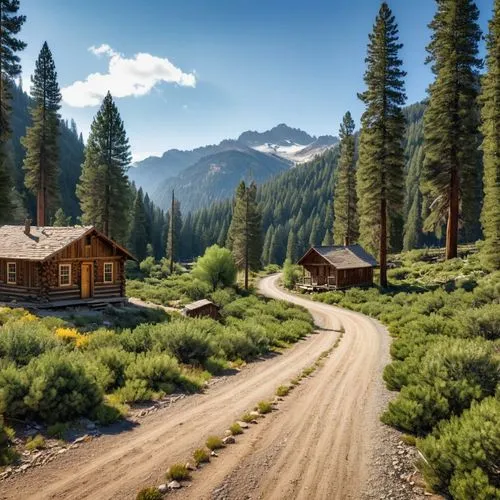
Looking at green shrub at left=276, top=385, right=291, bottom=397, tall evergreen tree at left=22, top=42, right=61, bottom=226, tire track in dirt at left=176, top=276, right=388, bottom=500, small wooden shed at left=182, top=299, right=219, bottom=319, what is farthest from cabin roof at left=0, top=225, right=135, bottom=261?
tire track in dirt at left=176, top=276, right=388, bottom=500

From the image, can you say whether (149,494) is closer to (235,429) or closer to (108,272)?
(235,429)

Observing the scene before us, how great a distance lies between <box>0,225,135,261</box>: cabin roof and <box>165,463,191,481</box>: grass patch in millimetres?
20585

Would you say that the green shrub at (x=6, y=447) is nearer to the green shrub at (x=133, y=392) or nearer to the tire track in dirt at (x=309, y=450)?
the green shrub at (x=133, y=392)

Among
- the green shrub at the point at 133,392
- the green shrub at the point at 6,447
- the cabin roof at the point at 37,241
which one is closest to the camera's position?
the green shrub at the point at 6,447

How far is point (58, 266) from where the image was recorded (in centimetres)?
2598

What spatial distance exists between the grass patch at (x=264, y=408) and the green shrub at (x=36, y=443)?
5231mm

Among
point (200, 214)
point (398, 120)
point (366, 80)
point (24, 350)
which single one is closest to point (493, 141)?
point (398, 120)

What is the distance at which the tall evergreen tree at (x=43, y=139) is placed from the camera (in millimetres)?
38812

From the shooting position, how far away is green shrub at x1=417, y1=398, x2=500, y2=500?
6121mm

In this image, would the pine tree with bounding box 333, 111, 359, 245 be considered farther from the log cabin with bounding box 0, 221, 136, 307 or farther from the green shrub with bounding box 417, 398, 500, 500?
the green shrub with bounding box 417, 398, 500, 500

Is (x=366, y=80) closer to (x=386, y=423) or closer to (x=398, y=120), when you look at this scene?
(x=398, y=120)

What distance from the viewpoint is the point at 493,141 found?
2962 centimetres

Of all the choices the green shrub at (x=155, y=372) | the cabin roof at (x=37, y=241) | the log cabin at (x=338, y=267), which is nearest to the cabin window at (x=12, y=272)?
the cabin roof at (x=37, y=241)

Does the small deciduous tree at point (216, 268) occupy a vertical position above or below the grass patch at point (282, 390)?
above
